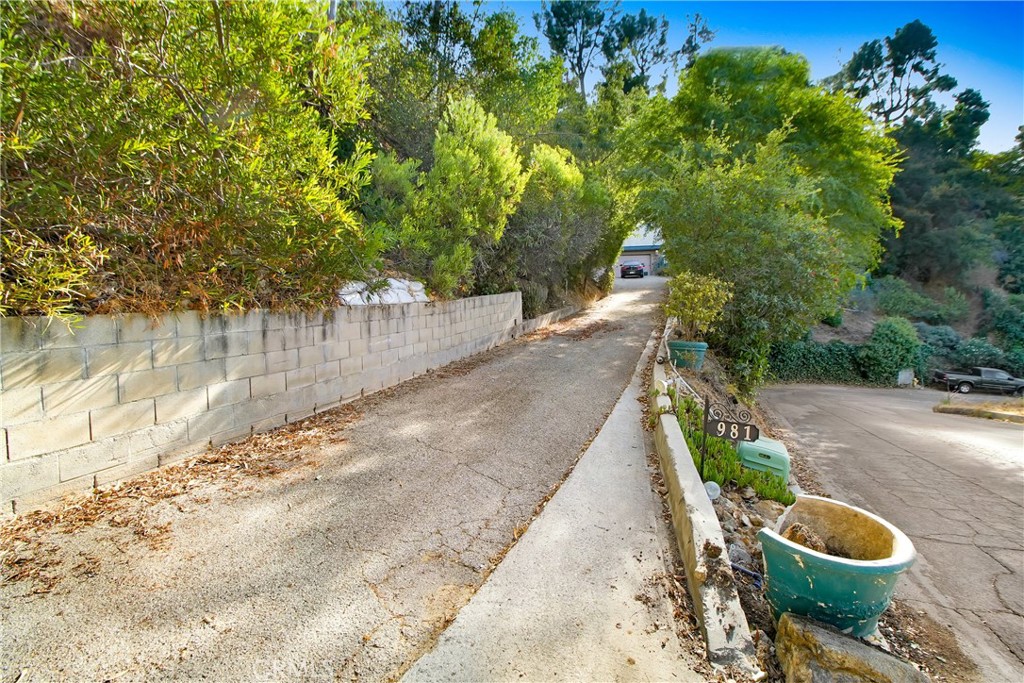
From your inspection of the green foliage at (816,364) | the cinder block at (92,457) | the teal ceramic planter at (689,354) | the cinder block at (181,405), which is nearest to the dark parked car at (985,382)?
the green foliage at (816,364)

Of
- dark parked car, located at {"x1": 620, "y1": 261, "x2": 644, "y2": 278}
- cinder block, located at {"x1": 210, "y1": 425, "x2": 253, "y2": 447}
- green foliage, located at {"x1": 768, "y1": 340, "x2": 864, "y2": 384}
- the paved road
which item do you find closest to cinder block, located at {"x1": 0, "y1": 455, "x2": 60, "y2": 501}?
cinder block, located at {"x1": 210, "y1": 425, "x2": 253, "y2": 447}

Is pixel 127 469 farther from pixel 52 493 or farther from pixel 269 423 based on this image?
pixel 269 423

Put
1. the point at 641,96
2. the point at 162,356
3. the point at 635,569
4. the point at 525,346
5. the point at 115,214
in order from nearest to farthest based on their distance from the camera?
1. the point at 635,569
2. the point at 115,214
3. the point at 162,356
4. the point at 525,346
5. the point at 641,96

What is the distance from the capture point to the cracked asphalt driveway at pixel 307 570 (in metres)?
1.85

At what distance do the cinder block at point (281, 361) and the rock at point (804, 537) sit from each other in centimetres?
433

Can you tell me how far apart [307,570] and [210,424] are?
6.76ft

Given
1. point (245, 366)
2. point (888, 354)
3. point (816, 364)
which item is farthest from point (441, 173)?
point (888, 354)

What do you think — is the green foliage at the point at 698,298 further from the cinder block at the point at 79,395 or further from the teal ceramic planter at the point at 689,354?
the cinder block at the point at 79,395

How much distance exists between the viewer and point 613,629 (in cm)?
210

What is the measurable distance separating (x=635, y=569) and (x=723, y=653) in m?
0.65

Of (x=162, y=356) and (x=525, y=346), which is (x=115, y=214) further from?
(x=525, y=346)

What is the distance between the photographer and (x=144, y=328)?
3229 millimetres

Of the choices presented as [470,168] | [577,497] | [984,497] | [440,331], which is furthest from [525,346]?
[984,497]

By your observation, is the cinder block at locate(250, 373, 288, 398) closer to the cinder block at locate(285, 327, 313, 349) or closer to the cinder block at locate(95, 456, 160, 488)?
the cinder block at locate(285, 327, 313, 349)
